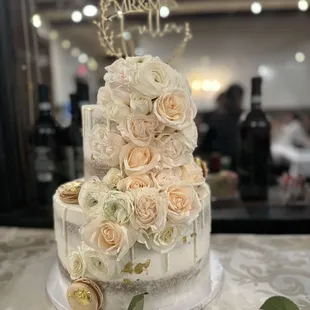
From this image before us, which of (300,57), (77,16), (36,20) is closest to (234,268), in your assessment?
(36,20)

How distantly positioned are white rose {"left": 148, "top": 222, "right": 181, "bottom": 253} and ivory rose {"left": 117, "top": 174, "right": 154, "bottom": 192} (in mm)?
81

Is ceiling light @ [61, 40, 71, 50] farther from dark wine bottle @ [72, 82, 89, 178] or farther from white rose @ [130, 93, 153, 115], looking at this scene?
white rose @ [130, 93, 153, 115]

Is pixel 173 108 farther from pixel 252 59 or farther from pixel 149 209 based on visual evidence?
pixel 252 59

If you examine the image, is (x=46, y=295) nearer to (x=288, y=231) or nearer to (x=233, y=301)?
(x=233, y=301)

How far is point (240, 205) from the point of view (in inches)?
49.6

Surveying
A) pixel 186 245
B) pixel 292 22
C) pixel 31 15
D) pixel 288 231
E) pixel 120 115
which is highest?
pixel 292 22

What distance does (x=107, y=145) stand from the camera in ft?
2.14

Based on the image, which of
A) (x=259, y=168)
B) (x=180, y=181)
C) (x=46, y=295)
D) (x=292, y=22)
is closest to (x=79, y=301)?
(x=46, y=295)

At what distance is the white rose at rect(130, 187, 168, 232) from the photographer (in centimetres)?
59

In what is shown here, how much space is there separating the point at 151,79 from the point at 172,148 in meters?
0.12

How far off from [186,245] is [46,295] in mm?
340

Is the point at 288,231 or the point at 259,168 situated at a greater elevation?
the point at 259,168

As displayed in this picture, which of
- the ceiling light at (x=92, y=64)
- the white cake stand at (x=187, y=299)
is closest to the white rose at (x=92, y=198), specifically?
the white cake stand at (x=187, y=299)

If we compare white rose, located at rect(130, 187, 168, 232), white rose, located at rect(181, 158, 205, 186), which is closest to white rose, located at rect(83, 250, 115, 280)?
white rose, located at rect(130, 187, 168, 232)
